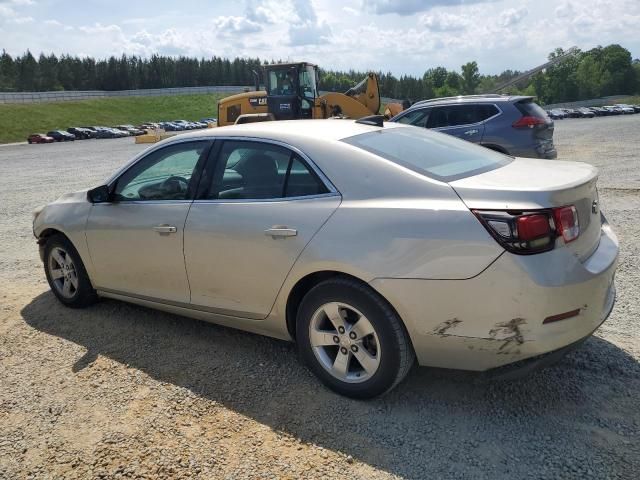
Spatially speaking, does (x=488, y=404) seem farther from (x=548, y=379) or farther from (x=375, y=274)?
(x=375, y=274)

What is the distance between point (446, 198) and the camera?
2.82m

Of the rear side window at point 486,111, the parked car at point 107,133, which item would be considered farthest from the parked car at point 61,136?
the rear side window at point 486,111

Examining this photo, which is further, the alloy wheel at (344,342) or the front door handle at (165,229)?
the front door handle at (165,229)

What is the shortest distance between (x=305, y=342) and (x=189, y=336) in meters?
1.33

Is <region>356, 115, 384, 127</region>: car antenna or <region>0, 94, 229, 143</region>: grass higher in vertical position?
<region>356, 115, 384, 127</region>: car antenna

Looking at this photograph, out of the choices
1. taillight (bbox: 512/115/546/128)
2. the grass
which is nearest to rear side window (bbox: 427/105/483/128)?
taillight (bbox: 512/115/546/128)

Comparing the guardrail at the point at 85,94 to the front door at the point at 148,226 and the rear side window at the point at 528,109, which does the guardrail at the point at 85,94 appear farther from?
the front door at the point at 148,226

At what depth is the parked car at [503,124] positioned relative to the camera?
9.40 metres

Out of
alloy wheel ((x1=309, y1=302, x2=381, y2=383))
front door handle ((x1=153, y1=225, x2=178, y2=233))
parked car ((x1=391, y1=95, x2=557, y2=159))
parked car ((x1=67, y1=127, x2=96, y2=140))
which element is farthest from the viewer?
parked car ((x1=67, y1=127, x2=96, y2=140))

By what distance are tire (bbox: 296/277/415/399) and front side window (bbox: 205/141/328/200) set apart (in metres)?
0.65

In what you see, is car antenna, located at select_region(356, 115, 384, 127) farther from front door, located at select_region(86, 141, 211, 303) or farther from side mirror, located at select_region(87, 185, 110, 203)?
side mirror, located at select_region(87, 185, 110, 203)

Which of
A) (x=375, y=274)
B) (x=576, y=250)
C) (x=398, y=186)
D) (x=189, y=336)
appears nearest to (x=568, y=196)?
(x=576, y=250)

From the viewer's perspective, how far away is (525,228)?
8.53 ft

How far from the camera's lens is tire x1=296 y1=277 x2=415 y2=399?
9.64ft
